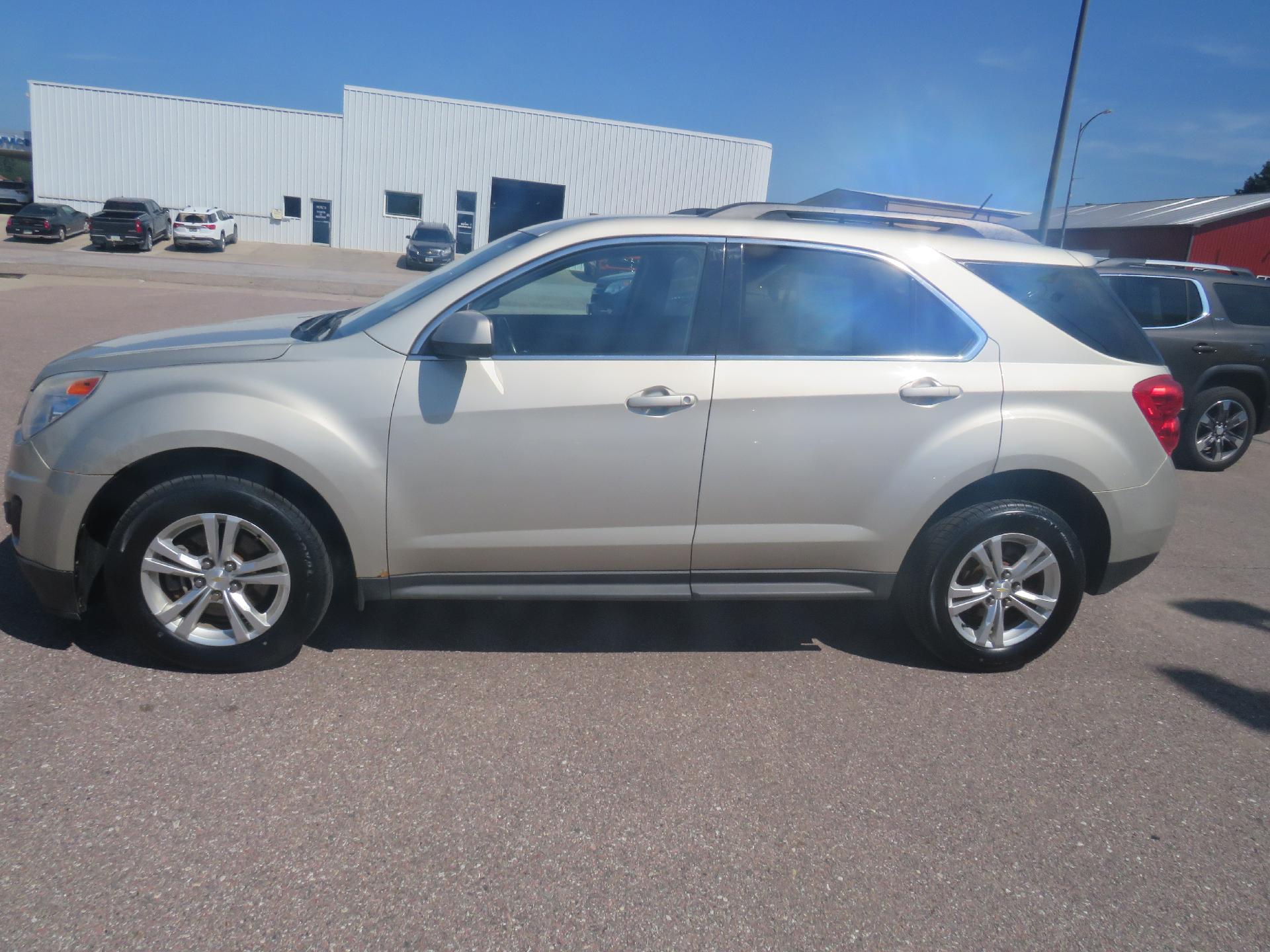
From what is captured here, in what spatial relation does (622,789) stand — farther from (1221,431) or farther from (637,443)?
(1221,431)

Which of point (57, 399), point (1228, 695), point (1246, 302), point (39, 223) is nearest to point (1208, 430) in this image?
point (1246, 302)

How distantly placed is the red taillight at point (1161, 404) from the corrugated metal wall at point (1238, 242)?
132 feet

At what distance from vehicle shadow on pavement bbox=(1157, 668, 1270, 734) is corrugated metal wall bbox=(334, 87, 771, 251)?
40.9m

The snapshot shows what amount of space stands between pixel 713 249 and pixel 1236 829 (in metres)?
2.78

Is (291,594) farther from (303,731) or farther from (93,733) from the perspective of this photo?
(93,733)

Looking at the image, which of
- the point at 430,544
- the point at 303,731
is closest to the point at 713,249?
the point at 430,544

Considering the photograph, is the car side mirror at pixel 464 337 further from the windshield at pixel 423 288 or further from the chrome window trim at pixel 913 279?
the chrome window trim at pixel 913 279

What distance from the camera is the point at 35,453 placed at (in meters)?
3.63

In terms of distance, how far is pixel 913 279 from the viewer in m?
4.08

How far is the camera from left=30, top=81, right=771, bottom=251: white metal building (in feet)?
143

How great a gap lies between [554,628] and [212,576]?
1505mm

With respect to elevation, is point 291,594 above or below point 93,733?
above

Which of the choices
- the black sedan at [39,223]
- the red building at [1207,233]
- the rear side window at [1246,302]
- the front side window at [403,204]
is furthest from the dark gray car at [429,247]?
the rear side window at [1246,302]

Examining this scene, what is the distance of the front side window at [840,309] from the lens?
3980mm
